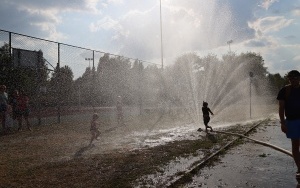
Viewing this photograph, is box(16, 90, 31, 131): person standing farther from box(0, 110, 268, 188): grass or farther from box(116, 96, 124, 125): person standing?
box(116, 96, 124, 125): person standing

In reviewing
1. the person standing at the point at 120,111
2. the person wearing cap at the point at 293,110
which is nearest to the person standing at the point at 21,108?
the person standing at the point at 120,111

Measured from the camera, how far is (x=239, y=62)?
254ft

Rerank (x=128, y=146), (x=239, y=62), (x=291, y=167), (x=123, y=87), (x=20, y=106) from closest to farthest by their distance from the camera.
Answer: (x=291, y=167) < (x=128, y=146) < (x=20, y=106) < (x=123, y=87) < (x=239, y=62)

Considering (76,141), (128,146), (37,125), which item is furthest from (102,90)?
(128,146)

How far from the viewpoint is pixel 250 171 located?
24.9 ft

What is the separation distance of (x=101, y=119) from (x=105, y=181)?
54.4 ft

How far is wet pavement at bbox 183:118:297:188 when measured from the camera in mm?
6551

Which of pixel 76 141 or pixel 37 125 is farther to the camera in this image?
pixel 37 125

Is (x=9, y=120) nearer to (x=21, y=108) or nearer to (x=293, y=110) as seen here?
(x=21, y=108)

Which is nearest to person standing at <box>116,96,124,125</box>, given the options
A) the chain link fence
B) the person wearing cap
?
the chain link fence

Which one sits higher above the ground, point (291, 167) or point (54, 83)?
point (54, 83)

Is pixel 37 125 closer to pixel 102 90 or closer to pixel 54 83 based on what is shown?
pixel 54 83

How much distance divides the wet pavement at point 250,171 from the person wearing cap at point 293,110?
23.3 inches

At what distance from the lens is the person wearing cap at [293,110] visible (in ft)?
22.1
